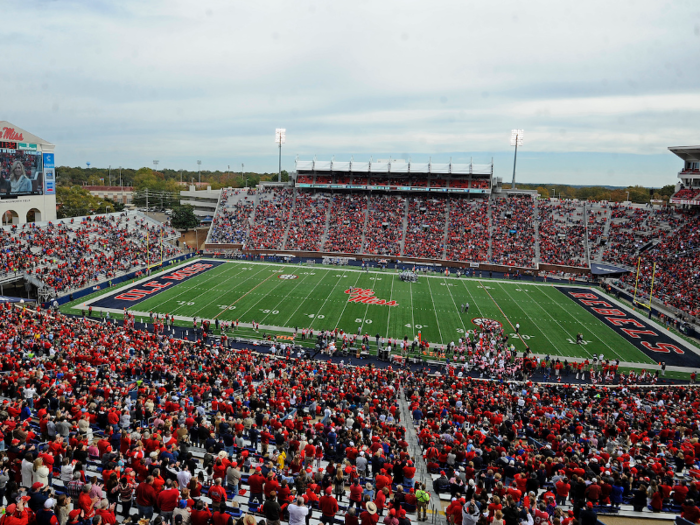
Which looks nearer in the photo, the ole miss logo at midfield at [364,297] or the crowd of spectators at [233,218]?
the ole miss logo at midfield at [364,297]

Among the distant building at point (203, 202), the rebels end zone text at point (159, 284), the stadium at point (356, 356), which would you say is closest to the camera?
the stadium at point (356, 356)

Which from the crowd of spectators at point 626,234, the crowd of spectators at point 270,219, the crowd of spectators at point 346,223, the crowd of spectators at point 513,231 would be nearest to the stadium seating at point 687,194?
the crowd of spectators at point 626,234

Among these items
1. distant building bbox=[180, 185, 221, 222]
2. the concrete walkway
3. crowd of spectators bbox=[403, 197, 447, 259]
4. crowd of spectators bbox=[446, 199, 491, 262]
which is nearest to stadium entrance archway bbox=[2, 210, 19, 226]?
distant building bbox=[180, 185, 221, 222]

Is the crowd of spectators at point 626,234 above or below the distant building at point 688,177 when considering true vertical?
below

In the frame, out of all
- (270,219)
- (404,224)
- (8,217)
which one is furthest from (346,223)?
(8,217)

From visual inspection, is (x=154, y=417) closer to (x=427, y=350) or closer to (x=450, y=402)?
(x=450, y=402)

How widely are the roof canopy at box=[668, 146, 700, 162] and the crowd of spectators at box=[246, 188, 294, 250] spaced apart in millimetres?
48254

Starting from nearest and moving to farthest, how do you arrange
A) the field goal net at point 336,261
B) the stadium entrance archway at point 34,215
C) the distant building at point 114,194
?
1. the stadium entrance archway at point 34,215
2. the field goal net at point 336,261
3. the distant building at point 114,194

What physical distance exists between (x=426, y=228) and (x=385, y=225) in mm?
5384

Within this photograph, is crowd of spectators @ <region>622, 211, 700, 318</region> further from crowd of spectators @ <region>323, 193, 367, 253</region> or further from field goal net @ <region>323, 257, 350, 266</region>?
crowd of spectators @ <region>323, 193, 367, 253</region>

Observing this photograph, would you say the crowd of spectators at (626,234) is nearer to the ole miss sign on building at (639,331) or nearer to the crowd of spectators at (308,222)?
the ole miss sign on building at (639,331)

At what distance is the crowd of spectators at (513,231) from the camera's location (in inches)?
2051

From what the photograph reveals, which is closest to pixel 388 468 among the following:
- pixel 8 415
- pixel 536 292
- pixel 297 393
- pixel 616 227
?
pixel 297 393

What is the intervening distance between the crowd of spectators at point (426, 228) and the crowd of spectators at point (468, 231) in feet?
3.90
